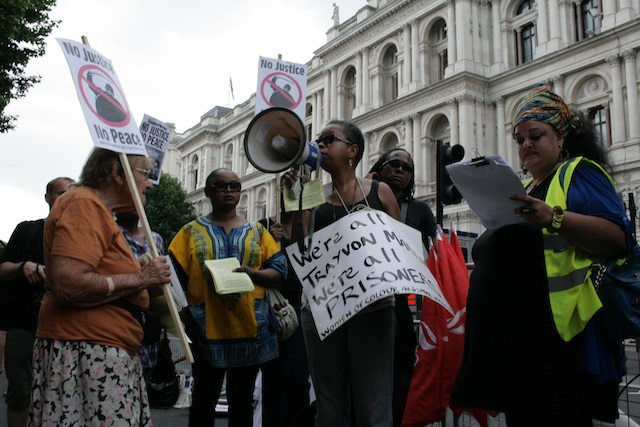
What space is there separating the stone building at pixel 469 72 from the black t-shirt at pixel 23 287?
60.6 feet

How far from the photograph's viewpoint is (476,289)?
101 inches

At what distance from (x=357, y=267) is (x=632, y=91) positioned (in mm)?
21111

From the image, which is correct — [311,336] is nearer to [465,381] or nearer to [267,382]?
[465,381]

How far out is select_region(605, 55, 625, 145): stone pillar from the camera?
795 inches

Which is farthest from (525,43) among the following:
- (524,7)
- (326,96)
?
A: (326,96)

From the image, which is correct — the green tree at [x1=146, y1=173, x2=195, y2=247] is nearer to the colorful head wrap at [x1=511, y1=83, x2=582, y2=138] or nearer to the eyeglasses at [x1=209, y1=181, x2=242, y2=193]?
the eyeglasses at [x1=209, y1=181, x2=242, y2=193]

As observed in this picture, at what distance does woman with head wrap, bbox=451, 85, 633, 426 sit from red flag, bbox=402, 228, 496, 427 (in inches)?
40.4

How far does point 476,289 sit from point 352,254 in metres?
0.60

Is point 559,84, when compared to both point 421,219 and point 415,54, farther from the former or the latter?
point 421,219

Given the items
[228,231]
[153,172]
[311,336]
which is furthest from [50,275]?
[153,172]

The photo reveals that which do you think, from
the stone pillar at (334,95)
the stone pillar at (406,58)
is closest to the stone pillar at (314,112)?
the stone pillar at (334,95)

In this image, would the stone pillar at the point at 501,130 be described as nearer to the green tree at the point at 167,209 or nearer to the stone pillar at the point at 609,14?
the stone pillar at the point at 609,14

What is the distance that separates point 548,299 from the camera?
236 centimetres

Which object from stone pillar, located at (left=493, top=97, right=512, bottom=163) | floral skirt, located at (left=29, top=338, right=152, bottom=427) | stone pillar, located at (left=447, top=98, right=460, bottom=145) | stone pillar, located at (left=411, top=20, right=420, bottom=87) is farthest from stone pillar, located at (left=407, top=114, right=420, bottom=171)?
floral skirt, located at (left=29, top=338, right=152, bottom=427)
